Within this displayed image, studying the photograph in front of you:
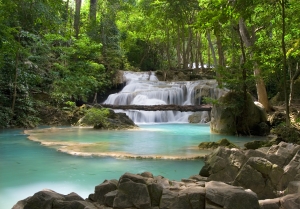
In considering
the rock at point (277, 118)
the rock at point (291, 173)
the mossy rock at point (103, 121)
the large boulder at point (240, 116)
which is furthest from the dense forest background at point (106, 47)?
the rock at point (291, 173)

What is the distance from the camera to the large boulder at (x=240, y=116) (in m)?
12.1

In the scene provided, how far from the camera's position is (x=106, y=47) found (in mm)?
23188

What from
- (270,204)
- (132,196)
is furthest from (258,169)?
(132,196)

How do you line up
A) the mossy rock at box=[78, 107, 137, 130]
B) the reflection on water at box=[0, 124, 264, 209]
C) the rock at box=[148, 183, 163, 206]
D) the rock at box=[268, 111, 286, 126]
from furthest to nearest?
the mossy rock at box=[78, 107, 137, 130]
the rock at box=[268, 111, 286, 126]
the reflection on water at box=[0, 124, 264, 209]
the rock at box=[148, 183, 163, 206]

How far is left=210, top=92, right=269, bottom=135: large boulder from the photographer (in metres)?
12.1

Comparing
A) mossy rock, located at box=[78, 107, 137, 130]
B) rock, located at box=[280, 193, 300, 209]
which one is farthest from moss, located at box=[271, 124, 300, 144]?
mossy rock, located at box=[78, 107, 137, 130]

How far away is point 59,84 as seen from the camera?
1669 cm

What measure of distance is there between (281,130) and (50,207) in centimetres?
674

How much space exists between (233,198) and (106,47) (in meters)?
21.1

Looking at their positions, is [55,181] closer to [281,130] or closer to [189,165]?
[189,165]

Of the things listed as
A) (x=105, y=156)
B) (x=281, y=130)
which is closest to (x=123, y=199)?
(x=105, y=156)

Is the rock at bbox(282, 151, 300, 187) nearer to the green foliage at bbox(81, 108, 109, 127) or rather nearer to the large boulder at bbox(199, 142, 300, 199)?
the large boulder at bbox(199, 142, 300, 199)

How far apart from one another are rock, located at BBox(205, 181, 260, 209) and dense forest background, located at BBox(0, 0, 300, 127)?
4362mm

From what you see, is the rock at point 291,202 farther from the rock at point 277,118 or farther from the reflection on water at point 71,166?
the rock at point 277,118
